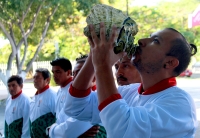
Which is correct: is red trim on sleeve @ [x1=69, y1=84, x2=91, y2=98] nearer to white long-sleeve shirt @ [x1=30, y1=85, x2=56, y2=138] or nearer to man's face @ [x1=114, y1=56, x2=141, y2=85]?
man's face @ [x1=114, y1=56, x2=141, y2=85]

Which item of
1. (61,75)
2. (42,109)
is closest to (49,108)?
(42,109)

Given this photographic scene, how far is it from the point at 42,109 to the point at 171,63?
2619mm

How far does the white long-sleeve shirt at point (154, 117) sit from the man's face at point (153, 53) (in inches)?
4.5

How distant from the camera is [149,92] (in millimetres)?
1328

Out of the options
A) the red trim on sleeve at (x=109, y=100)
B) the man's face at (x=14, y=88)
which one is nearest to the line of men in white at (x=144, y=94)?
the red trim on sleeve at (x=109, y=100)

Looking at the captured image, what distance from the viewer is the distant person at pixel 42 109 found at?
11.7ft

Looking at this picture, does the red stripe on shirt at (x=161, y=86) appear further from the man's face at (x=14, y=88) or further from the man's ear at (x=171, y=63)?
the man's face at (x=14, y=88)

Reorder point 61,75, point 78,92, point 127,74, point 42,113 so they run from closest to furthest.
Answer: point 78,92 → point 127,74 → point 61,75 → point 42,113

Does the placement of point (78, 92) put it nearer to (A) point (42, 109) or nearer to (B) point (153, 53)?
(B) point (153, 53)

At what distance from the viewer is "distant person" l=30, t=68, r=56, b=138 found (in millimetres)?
3562

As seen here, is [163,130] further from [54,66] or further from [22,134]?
[22,134]

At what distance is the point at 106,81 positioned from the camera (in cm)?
116

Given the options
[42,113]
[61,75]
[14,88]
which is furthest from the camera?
→ [14,88]

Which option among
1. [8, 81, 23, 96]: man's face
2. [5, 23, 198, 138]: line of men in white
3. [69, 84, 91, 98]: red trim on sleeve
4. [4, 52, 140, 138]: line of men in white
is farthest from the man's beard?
[8, 81, 23, 96]: man's face
